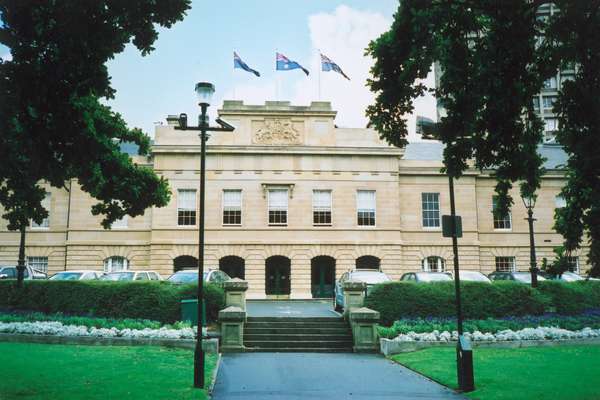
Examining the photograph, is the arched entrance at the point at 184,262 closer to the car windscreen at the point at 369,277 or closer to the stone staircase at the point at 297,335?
the car windscreen at the point at 369,277

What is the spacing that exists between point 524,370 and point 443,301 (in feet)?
19.7

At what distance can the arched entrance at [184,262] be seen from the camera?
3546 cm

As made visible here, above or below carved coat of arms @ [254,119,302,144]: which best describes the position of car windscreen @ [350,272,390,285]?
below

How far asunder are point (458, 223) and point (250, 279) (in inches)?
972

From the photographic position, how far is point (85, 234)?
3606 cm

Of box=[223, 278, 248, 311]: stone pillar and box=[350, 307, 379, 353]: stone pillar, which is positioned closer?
box=[350, 307, 379, 353]: stone pillar

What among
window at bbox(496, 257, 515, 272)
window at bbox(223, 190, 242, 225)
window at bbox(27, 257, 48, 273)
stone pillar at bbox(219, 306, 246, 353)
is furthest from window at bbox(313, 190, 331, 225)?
stone pillar at bbox(219, 306, 246, 353)

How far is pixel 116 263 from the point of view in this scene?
36188mm

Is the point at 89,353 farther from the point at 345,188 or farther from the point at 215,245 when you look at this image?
the point at 345,188

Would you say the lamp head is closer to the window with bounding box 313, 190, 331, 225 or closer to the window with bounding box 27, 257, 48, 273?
the window with bounding box 313, 190, 331, 225

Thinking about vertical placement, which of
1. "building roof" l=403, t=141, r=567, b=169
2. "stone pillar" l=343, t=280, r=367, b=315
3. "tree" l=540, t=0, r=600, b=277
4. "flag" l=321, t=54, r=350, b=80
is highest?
"flag" l=321, t=54, r=350, b=80

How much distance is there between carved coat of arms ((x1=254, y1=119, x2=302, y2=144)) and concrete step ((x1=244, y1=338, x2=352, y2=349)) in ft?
71.3

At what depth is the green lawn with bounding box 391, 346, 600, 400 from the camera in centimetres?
1018

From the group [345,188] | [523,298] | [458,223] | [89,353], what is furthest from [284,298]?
[458,223]
